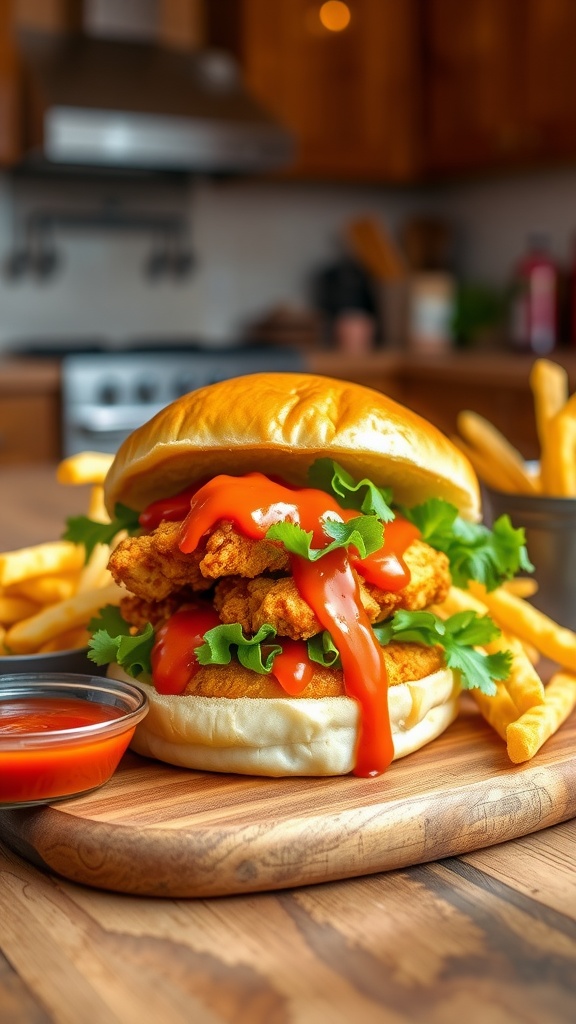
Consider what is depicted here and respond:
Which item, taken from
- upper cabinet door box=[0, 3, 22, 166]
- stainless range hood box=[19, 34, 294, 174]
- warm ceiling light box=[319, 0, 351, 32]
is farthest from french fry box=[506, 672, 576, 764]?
warm ceiling light box=[319, 0, 351, 32]

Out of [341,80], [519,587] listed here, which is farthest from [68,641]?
[341,80]

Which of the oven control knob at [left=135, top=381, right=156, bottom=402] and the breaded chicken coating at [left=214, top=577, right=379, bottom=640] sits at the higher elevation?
the breaded chicken coating at [left=214, top=577, right=379, bottom=640]

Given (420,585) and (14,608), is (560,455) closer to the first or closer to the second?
(420,585)

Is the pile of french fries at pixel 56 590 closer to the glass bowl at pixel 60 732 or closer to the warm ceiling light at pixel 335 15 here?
the glass bowl at pixel 60 732

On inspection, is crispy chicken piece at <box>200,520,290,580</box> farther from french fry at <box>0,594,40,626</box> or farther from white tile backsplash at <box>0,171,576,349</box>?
white tile backsplash at <box>0,171,576,349</box>

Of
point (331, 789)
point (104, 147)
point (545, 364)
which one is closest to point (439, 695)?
point (331, 789)

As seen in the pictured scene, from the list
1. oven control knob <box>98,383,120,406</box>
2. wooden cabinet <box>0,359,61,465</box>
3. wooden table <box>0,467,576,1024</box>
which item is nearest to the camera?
wooden table <box>0,467,576,1024</box>

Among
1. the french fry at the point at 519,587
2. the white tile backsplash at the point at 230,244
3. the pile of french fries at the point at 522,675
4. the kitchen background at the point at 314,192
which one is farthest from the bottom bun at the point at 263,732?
the white tile backsplash at the point at 230,244
